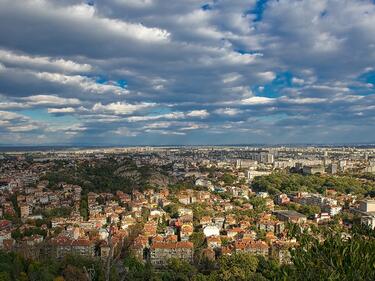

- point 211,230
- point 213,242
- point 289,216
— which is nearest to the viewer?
point 213,242

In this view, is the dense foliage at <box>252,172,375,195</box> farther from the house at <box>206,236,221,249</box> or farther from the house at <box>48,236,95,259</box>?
the house at <box>48,236,95,259</box>

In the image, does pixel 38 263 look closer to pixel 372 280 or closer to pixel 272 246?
pixel 272 246

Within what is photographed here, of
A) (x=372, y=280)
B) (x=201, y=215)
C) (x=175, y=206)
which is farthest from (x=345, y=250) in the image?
(x=175, y=206)

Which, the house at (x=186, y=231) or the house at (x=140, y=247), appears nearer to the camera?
the house at (x=140, y=247)

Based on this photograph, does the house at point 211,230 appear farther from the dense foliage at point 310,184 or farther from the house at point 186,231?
the dense foliage at point 310,184

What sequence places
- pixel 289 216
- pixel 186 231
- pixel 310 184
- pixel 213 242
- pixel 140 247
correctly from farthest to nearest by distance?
pixel 310 184 → pixel 289 216 → pixel 186 231 → pixel 213 242 → pixel 140 247

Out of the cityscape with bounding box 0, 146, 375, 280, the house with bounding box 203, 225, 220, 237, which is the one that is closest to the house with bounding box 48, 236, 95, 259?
the cityscape with bounding box 0, 146, 375, 280

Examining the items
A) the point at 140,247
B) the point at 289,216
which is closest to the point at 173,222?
the point at 140,247

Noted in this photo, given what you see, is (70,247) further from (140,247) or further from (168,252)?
(168,252)

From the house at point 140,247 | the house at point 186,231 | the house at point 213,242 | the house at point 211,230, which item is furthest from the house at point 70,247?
the house at point 211,230

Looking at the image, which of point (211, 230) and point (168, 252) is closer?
point (168, 252)

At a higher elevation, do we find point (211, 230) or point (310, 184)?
point (310, 184)
